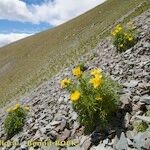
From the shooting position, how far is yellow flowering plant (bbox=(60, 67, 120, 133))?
10.7m

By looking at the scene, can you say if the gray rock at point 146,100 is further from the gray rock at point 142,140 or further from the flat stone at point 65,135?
the flat stone at point 65,135

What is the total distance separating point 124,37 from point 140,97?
6.70 metres

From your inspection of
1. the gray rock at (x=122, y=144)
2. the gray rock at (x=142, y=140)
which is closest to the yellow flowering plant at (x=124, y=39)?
the gray rock at (x=122, y=144)

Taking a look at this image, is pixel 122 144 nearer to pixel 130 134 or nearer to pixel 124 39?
pixel 130 134

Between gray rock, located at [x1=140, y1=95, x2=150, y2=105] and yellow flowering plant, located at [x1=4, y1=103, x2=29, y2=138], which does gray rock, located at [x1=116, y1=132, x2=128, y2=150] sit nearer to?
gray rock, located at [x1=140, y1=95, x2=150, y2=105]

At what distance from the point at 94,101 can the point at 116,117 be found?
0.92m

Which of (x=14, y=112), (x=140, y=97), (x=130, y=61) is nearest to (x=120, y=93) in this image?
(x=140, y=97)

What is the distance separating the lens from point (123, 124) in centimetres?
1069

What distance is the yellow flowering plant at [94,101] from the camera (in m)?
10.7

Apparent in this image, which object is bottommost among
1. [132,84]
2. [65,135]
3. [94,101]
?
[65,135]

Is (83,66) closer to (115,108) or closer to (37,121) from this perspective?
(37,121)

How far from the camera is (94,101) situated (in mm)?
10695

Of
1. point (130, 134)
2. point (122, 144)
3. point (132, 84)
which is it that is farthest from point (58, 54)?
point (122, 144)

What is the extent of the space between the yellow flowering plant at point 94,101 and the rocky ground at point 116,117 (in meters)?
0.35
